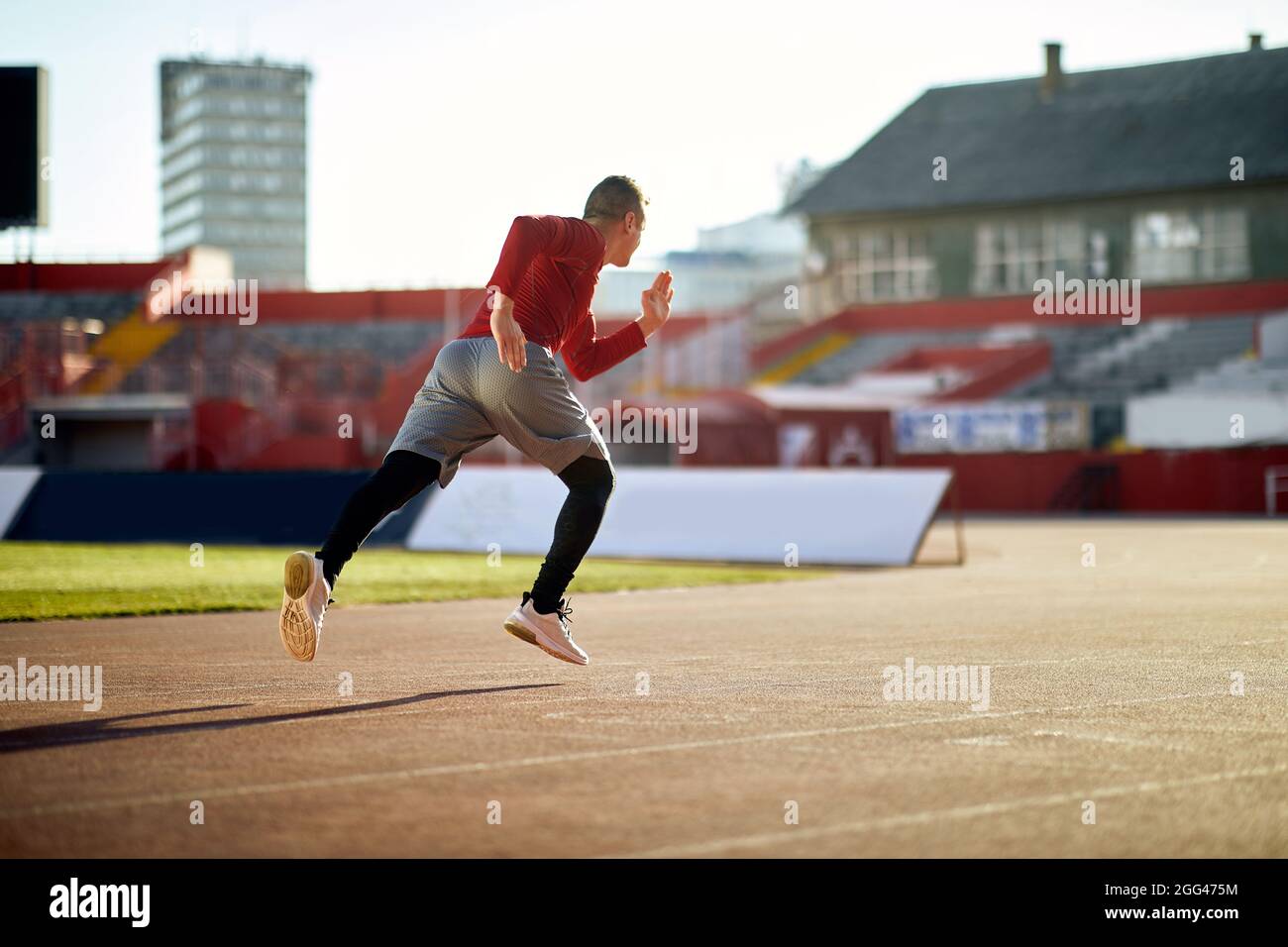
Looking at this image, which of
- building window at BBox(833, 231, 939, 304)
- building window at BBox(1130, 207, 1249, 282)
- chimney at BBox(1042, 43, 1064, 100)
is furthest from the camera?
chimney at BBox(1042, 43, 1064, 100)

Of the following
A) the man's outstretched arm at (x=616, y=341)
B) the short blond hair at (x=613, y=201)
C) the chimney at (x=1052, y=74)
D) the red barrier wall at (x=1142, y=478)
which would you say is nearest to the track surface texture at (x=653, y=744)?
the man's outstretched arm at (x=616, y=341)

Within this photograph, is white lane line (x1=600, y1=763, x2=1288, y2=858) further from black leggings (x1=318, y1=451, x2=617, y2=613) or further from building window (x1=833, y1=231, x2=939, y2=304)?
building window (x1=833, y1=231, x2=939, y2=304)

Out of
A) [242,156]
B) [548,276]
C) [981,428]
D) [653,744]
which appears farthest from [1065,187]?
[242,156]

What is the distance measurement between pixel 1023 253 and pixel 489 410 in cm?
5668

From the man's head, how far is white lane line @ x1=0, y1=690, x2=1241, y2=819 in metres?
2.34

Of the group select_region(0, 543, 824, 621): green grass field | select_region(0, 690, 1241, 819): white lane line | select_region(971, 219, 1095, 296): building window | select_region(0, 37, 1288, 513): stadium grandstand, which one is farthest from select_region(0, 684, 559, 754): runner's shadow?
select_region(971, 219, 1095, 296): building window

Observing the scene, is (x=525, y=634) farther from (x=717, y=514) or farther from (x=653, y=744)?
(x=717, y=514)

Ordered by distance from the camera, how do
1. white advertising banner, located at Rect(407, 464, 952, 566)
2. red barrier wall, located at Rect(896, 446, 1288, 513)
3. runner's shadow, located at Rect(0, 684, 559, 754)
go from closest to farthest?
runner's shadow, located at Rect(0, 684, 559, 754) < white advertising banner, located at Rect(407, 464, 952, 566) < red barrier wall, located at Rect(896, 446, 1288, 513)

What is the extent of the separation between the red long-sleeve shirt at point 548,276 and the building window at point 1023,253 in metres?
55.6

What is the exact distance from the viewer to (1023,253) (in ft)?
205

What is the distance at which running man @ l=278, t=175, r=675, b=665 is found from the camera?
750 centimetres

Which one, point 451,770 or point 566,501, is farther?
point 566,501

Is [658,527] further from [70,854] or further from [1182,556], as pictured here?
[70,854]
